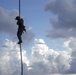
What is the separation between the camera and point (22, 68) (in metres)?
77.4

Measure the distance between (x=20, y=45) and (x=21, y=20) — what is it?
4.30 meters

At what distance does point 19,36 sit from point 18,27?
5.17 feet

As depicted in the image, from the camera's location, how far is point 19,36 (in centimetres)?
8062

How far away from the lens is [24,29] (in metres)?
80.8

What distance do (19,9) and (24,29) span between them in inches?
184

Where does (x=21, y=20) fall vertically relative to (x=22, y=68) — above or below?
above

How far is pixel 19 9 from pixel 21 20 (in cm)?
282

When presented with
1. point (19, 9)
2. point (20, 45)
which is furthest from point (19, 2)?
point (20, 45)

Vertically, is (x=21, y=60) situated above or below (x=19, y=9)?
below

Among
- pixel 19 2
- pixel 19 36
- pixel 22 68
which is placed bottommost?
pixel 22 68

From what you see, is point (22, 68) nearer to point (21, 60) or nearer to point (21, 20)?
point (21, 60)

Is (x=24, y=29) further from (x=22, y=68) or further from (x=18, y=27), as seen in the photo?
(x=22, y=68)

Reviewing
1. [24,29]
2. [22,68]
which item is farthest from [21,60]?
[24,29]

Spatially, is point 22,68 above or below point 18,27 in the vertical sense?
below
